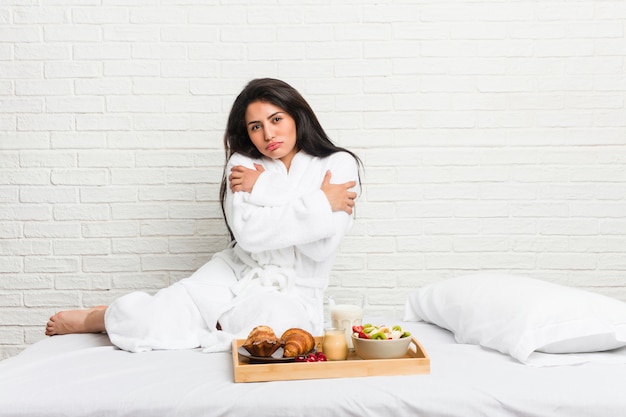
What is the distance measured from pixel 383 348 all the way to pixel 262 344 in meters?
0.34

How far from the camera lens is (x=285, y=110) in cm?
275

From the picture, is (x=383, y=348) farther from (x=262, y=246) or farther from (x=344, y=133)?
(x=344, y=133)

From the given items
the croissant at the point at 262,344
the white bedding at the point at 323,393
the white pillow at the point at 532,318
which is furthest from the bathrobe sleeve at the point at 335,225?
the white bedding at the point at 323,393

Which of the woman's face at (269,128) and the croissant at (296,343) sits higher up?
the woman's face at (269,128)

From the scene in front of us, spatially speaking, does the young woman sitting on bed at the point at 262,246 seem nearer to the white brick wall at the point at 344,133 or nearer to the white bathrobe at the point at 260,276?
the white bathrobe at the point at 260,276

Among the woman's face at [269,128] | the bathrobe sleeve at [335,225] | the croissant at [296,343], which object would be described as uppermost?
the woman's face at [269,128]

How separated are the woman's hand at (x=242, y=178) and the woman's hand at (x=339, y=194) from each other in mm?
262

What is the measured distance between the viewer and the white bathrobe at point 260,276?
7.80ft

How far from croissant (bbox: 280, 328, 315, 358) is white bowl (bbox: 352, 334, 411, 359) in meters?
0.15

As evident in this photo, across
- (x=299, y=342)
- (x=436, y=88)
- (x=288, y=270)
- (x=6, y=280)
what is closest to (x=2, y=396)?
(x=299, y=342)

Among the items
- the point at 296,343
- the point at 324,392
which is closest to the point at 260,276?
the point at 296,343

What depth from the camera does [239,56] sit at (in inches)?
128

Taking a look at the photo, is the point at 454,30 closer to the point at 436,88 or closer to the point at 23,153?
the point at 436,88

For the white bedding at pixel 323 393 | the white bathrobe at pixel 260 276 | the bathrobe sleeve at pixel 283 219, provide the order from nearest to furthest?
the white bedding at pixel 323 393 < the white bathrobe at pixel 260 276 < the bathrobe sleeve at pixel 283 219
